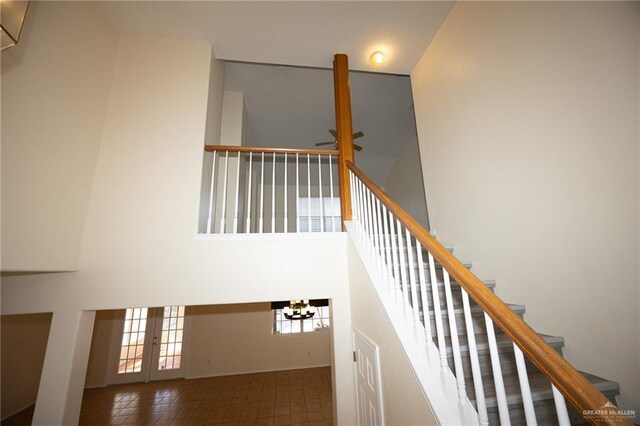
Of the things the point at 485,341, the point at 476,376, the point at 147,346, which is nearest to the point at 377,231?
the point at 485,341

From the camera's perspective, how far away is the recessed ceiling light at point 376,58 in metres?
3.37

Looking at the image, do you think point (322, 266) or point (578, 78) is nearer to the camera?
point (578, 78)

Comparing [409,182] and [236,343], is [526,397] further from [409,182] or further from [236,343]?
[236,343]

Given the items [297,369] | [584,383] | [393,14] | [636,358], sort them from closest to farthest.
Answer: [584,383], [636,358], [393,14], [297,369]

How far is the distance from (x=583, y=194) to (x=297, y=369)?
258 inches

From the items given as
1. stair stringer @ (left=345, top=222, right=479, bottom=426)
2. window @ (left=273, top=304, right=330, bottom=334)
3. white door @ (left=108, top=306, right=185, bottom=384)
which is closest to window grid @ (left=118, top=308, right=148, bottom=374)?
white door @ (left=108, top=306, right=185, bottom=384)

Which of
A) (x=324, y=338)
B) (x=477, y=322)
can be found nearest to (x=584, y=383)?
(x=477, y=322)

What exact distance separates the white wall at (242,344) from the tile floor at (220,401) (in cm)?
28

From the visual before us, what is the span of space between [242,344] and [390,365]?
5755mm

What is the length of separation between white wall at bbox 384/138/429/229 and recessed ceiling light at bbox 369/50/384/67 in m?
2.67

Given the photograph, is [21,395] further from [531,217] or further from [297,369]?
[531,217]

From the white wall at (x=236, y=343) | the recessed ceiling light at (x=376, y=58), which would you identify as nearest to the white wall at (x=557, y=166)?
the recessed ceiling light at (x=376, y=58)

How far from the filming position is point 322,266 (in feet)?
8.45

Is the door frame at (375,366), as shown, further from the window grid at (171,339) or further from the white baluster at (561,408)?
the window grid at (171,339)
